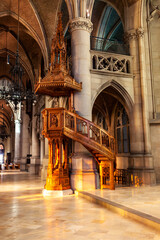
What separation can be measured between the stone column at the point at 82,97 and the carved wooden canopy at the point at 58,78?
0.50m

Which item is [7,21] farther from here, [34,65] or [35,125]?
[35,125]

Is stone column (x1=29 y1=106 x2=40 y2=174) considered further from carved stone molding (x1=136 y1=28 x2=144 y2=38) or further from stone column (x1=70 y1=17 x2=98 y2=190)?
carved stone molding (x1=136 y1=28 x2=144 y2=38)

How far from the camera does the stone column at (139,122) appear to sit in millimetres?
11148

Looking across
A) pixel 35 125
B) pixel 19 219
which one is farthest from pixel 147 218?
pixel 35 125

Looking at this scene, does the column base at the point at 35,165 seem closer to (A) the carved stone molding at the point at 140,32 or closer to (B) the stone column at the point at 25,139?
(B) the stone column at the point at 25,139

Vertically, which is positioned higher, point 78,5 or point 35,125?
point 78,5

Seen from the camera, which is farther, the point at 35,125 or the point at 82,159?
the point at 35,125

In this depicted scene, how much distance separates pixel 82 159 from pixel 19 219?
15.0 ft

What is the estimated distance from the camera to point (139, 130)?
38.2 ft

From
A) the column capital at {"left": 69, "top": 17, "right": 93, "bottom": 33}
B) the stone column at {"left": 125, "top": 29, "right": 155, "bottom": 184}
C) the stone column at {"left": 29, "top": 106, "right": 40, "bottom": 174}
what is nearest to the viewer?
the column capital at {"left": 69, "top": 17, "right": 93, "bottom": 33}

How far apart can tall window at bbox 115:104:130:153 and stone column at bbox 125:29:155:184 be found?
2.23 metres

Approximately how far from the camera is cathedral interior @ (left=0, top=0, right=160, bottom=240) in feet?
17.4

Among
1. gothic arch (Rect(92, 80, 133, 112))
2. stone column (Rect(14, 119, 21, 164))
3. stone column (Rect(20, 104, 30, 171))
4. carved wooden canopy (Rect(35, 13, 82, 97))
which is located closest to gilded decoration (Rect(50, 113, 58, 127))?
carved wooden canopy (Rect(35, 13, 82, 97))

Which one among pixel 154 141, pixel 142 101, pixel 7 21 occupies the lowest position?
pixel 154 141
